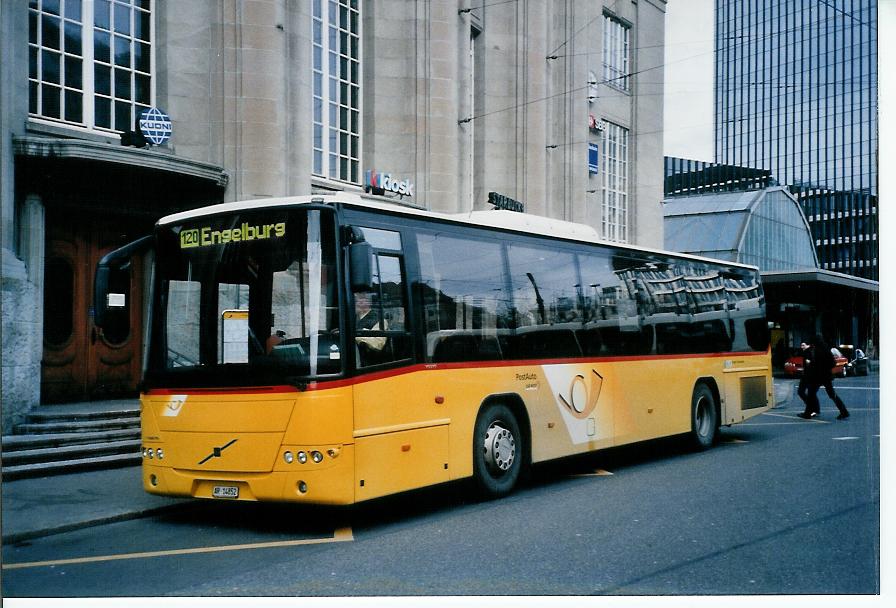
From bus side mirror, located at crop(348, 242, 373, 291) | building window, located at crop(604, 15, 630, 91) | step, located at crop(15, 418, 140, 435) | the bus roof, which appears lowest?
step, located at crop(15, 418, 140, 435)

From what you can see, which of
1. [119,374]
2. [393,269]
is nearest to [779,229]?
[393,269]

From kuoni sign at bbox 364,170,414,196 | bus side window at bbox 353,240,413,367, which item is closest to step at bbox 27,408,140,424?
bus side window at bbox 353,240,413,367

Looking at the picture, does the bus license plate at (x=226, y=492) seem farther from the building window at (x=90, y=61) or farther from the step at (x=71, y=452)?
the building window at (x=90, y=61)

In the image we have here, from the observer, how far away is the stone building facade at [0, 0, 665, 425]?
13094mm

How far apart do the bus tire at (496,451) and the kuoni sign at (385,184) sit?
9163 millimetres

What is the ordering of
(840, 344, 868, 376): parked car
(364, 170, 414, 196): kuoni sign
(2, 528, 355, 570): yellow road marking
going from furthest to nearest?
(364, 170, 414, 196): kuoni sign < (840, 344, 868, 376): parked car < (2, 528, 355, 570): yellow road marking

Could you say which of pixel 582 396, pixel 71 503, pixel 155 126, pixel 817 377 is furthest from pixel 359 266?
pixel 817 377

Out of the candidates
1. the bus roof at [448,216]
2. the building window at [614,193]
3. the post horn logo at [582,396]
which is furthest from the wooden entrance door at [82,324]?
the building window at [614,193]

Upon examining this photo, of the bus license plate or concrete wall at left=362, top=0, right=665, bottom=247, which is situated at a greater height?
concrete wall at left=362, top=0, right=665, bottom=247

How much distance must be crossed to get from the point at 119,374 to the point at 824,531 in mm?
9889

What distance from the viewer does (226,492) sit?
28.8 ft

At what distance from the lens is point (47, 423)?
12383mm

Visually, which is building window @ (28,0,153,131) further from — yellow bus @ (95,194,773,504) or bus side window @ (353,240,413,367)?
bus side window @ (353,240,413,367)

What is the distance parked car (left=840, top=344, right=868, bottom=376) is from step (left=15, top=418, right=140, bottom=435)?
30.7ft
